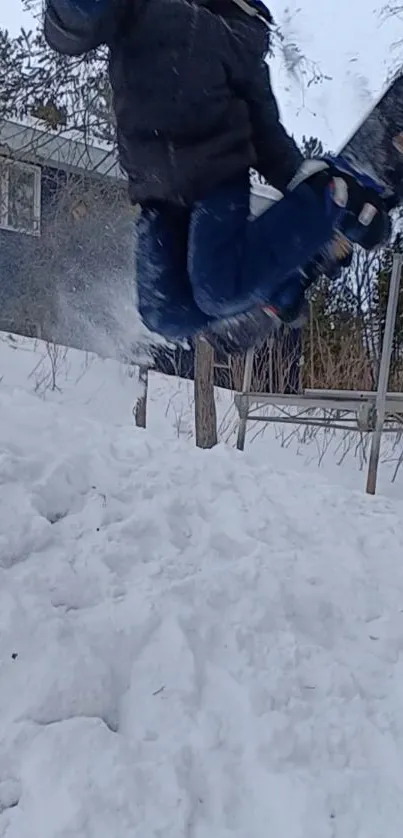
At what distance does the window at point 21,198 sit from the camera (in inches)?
210

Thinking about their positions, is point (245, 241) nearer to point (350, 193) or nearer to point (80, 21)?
point (350, 193)

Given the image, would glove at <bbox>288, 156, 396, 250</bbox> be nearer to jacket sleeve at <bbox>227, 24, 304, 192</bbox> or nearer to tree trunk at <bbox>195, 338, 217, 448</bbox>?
jacket sleeve at <bbox>227, 24, 304, 192</bbox>

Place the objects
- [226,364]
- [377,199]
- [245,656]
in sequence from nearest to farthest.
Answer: [377,199]
[245,656]
[226,364]

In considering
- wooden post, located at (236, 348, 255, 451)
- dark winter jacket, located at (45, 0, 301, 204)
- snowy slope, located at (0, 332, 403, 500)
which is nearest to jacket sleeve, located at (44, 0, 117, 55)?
dark winter jacket, located at (45, 0, 301, 204)

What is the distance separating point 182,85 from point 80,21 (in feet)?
0.58

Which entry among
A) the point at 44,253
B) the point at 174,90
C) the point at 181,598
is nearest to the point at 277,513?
the point at 181,598

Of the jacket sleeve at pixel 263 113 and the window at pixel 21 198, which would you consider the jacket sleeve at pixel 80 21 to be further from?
the window at pixel 21 198

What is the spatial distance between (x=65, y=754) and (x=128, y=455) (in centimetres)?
166

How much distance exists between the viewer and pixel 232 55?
4.21ft

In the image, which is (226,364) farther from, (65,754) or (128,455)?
(65,754)

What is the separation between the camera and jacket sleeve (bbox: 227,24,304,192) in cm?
131

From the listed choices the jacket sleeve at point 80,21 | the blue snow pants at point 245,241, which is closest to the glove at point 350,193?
the blue snow pants at point 245,241

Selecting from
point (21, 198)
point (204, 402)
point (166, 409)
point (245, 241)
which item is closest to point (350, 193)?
point (245, 241)

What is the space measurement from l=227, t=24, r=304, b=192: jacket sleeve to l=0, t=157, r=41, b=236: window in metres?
3.89
